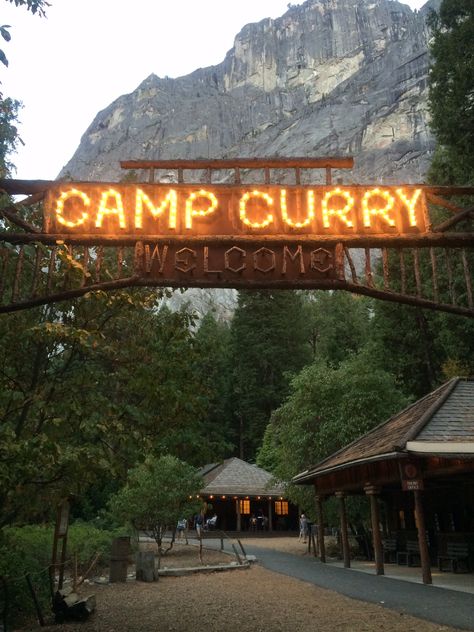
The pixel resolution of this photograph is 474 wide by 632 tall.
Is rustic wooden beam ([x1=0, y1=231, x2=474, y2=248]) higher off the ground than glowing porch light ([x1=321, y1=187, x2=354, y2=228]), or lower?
lower

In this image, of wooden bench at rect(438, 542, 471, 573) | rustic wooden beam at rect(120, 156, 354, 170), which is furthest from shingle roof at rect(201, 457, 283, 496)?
rustic wooden beam at rect(120, 156, 354, 170)

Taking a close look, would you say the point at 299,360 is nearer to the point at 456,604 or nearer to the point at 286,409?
the point at 286,409

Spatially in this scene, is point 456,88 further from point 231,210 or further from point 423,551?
point 231,210

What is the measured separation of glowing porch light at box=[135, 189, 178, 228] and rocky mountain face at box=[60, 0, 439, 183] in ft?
327

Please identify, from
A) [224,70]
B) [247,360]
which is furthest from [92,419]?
[224,70]

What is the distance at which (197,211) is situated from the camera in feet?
22.4

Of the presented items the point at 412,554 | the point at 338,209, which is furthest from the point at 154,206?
the point at 412,554

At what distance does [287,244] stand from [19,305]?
3036mm

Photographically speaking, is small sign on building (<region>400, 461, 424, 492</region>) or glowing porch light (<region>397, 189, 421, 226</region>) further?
small sign on building (<region>400, 461, 424, 492</region>)

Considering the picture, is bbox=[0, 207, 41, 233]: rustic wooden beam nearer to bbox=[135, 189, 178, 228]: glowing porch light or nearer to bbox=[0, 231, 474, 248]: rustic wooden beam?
bbox=[0, 231, 474, 248]: rustic wooden beam

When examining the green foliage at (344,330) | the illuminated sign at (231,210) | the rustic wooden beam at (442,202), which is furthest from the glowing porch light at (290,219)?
the green foliage at (344,330)

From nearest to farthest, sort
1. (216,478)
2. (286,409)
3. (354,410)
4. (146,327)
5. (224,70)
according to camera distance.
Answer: (146,327)
(354,410)
(286,409)
(216,478)
(224,70)

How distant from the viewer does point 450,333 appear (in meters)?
27.6

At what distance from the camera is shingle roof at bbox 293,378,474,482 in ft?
45.1
